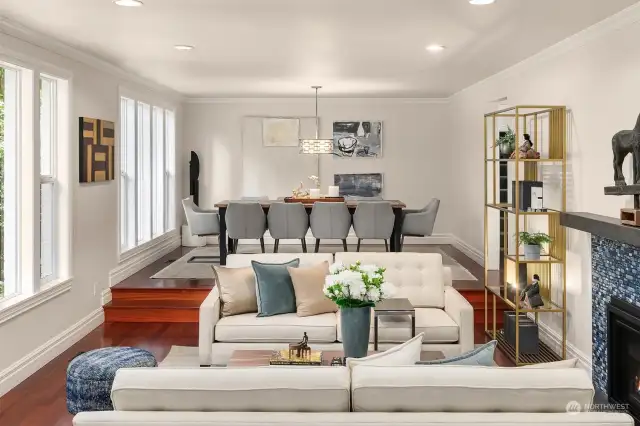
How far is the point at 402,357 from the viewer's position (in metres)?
2.67

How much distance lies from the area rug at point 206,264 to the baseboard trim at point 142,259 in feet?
1.05

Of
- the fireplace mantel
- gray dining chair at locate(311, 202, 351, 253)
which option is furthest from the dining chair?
the fireplace mantel

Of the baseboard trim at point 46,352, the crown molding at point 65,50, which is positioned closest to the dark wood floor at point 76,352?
the baseboard trim at point 46,352

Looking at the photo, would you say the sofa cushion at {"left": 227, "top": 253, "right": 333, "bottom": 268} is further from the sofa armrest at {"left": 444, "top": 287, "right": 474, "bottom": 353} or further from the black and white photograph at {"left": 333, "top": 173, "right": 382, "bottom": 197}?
the black and white photograph at {"left": 333, "top": 173, "right": 382, "bottom": 197}

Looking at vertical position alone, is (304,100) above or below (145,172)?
above

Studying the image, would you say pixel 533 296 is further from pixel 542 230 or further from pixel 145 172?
pixel 145 172

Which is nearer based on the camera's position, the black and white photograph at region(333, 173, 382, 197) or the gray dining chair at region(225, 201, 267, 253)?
the gray dining chair at region(225, 201, 267, 253)

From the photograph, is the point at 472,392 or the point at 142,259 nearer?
the point at 472,392

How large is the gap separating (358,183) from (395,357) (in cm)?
819

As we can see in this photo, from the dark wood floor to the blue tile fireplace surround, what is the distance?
2.90ft

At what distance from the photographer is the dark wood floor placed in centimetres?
424

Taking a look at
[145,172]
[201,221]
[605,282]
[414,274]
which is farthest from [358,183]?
[605,282]

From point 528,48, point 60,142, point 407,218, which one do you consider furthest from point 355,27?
point 407,218

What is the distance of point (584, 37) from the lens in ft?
16.5
